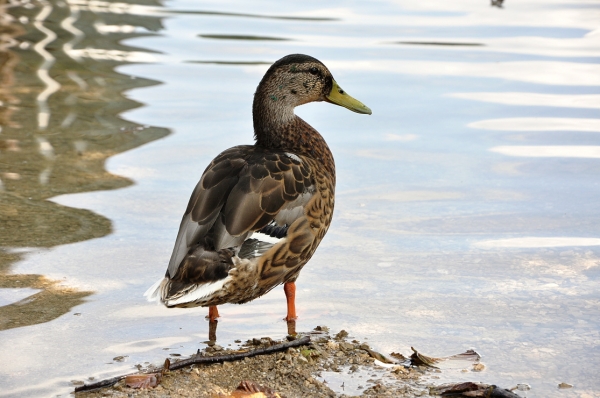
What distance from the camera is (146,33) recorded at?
11.7 meters

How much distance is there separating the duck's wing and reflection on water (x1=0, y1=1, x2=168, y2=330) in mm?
841

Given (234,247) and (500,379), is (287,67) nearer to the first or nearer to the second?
(234,247)

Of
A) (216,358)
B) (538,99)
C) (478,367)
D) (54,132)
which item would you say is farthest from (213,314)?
(538,99)

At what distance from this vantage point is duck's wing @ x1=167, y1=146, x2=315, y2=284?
4512 mm

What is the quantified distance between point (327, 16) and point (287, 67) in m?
7.33

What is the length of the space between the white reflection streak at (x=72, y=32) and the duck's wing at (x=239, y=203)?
5.91m

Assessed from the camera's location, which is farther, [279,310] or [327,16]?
[327,16]

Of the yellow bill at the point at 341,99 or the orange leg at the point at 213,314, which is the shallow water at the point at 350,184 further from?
the yellow bill at the point at 341,99

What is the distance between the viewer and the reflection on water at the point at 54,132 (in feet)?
17.8

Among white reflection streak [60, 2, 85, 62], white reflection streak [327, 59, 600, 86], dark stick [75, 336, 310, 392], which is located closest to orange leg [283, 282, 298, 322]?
dark stick [75, 336, 310, 392]

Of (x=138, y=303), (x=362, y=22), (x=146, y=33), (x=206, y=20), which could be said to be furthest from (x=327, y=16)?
(x=138, y=303)

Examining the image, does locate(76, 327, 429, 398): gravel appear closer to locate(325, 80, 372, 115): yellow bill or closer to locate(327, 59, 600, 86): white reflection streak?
locate(325, 80, 372, 115): yellow bill

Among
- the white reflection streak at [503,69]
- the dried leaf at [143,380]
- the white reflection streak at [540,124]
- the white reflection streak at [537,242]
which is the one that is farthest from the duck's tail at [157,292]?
the white reflection streak at [503,69]

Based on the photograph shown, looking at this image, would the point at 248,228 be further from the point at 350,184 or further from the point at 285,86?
the point at 350,184
